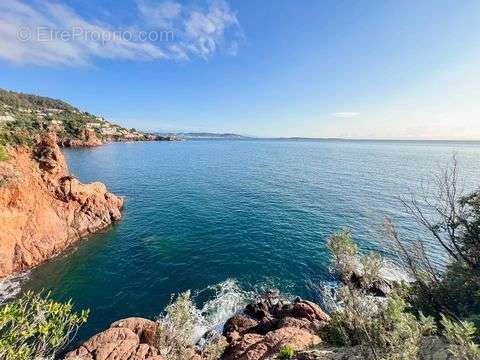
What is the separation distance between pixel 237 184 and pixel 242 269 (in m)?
42.7

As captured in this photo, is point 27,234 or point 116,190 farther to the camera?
A: point 116,190

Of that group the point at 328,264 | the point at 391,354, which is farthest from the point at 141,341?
the point at 328,264

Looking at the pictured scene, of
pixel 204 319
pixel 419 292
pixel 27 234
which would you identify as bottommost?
pixel 204 319

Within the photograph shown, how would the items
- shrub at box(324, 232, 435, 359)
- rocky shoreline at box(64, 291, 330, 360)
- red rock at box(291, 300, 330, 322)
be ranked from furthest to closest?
1. red rock at box(291, 300, 330, 322)
2. rocky shoreline at box(64, 291, 330, 360)
3. shrub at box(324, 232, 435, 359)

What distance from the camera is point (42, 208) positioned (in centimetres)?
3738

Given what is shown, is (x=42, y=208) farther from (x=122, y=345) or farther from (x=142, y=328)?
(x=122, y=345)

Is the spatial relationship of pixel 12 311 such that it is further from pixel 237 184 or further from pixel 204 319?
pixel 237 184

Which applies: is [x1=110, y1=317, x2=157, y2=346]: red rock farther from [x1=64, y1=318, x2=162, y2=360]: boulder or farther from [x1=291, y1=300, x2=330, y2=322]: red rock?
[x1=291, y1=300, x2=330, y2=322]: red rock

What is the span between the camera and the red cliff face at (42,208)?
32.1 meters

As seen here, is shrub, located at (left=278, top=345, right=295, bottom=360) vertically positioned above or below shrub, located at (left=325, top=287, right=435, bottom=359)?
A: below

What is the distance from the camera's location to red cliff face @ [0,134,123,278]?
3212 centimetres

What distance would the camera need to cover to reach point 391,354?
1017 centimetres

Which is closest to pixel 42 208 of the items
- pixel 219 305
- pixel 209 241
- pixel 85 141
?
pixel 209 241

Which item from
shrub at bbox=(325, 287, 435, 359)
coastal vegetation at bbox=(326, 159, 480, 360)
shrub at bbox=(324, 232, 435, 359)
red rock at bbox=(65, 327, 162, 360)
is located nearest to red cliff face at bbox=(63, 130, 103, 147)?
red rock at bbox=(65, 327, 162, 360)
